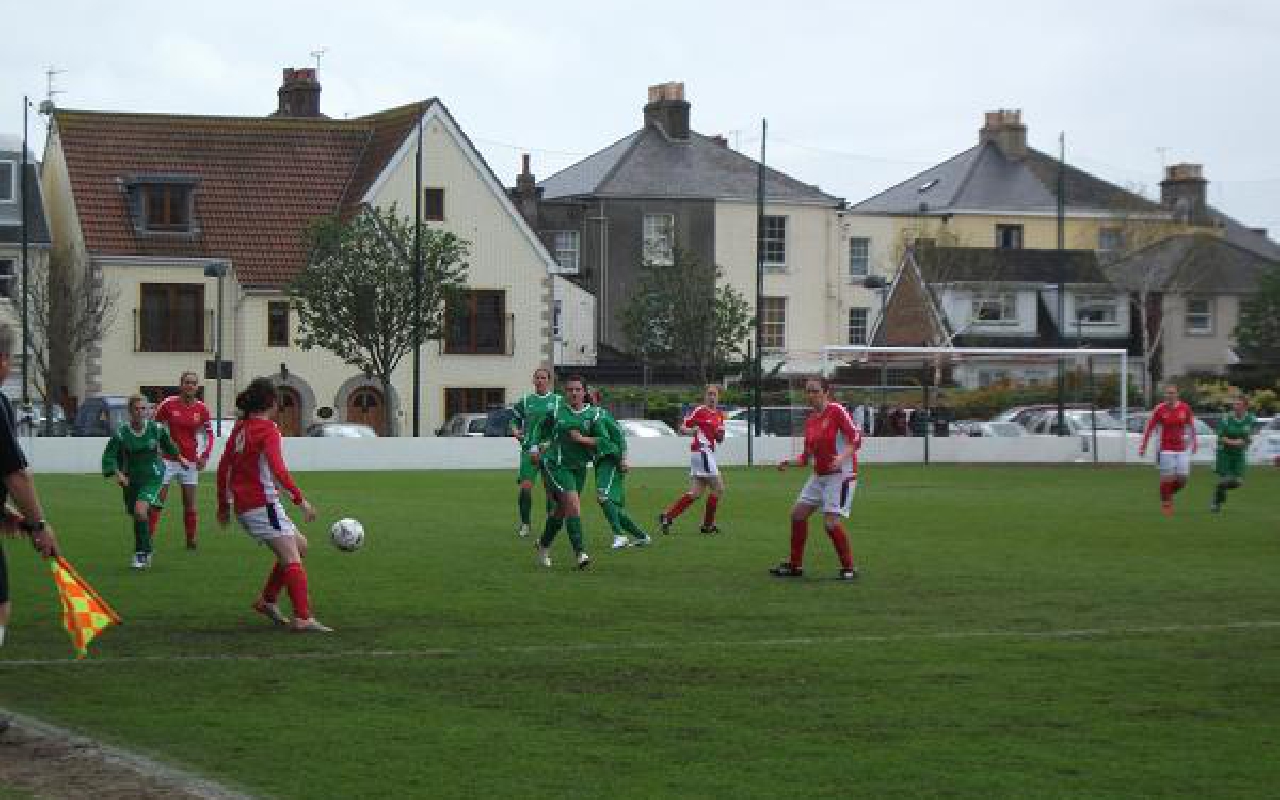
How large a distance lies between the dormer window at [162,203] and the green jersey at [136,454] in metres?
45.4

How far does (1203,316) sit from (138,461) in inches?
2817

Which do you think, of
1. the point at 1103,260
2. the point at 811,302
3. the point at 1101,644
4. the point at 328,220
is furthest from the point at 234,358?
the point at 1101,644

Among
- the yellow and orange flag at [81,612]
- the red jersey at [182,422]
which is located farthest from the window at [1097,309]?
the yellow and orange flag at [81,612]

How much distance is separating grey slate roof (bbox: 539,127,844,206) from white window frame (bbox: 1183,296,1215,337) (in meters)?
15.3

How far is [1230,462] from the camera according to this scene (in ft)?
109

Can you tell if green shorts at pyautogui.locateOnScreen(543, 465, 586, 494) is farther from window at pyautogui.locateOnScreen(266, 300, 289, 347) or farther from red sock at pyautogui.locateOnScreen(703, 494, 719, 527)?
window at pyautogui.locateOnScreen(266, 300, 289, 347)

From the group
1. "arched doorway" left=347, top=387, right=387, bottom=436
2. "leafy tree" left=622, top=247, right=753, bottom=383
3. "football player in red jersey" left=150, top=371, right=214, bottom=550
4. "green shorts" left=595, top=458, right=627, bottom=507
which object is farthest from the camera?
"leafy tree" left=622, top=247, right=753, bottom=383

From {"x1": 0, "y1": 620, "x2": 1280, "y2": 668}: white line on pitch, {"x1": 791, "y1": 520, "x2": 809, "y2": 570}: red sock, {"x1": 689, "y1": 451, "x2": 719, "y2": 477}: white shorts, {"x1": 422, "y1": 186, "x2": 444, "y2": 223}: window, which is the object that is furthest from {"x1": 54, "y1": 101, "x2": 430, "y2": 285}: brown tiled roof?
{"x1": 0, "y1": 620, "x2": 1280, "y2": 668}: white line on pitch

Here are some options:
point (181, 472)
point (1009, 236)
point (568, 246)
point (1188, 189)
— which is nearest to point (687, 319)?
point (568, 246)

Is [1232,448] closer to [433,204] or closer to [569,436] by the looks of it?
[569,436]

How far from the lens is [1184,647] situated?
48.6 ft

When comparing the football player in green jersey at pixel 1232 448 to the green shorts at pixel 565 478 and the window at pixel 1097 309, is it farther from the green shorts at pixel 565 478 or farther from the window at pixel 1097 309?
the window at pixel 1097 309

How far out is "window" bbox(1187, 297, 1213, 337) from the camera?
8725 cm

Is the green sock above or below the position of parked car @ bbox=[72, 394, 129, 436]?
below
